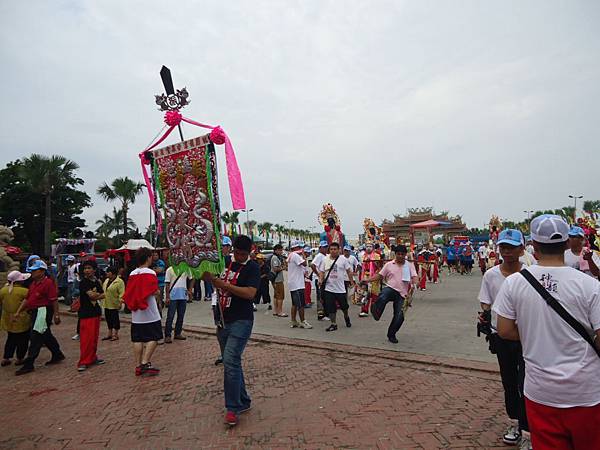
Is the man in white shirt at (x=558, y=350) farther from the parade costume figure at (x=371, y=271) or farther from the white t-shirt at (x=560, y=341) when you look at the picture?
the parade costume figure at (x=371, y=271)

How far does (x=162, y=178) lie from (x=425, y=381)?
410 cm

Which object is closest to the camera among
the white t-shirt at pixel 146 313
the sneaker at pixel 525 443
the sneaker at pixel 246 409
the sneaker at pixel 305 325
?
the sneaker at pixel 525 443

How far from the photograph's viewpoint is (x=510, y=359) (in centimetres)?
334

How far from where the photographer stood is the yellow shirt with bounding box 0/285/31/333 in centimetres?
641

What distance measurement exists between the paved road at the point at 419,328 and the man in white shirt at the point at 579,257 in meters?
1.71

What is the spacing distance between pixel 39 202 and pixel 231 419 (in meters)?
39.9

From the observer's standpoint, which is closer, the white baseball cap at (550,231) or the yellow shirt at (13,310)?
the white baseball cap at (550,231)

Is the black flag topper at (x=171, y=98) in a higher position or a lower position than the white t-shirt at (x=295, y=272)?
higher

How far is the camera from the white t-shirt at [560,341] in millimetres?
1968

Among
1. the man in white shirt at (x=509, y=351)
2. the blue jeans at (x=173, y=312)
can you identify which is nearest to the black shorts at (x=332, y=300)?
the blue jeans at (x=173, y=312)

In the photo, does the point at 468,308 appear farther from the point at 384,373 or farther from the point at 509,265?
the point at 509,265

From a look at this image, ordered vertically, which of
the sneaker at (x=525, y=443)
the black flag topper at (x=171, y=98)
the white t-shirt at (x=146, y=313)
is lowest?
the sneaker at (x=525, y=443)

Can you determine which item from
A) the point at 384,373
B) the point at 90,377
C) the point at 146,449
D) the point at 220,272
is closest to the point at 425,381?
the point at 384,373

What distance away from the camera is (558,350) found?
2.03 m
